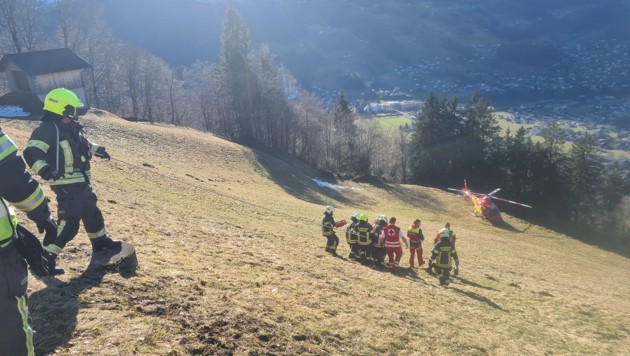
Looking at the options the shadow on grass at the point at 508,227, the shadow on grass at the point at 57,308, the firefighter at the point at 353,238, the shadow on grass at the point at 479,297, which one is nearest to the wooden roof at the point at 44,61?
the firefighter at the point at 353,238

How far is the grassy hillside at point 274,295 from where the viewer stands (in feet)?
22.2

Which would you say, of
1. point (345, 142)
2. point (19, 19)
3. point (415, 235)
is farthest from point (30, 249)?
point (19, 19)

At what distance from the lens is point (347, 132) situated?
66.8m

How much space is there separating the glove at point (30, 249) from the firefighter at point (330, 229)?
11451mm

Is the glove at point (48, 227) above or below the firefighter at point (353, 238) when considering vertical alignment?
above

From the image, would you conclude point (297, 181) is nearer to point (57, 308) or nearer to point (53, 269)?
point (53, 269)

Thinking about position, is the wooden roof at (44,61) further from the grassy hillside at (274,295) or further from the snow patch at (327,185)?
the snow patch at (327,185)

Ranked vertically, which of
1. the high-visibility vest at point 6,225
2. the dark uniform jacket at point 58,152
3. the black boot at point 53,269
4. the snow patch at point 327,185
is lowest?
the black boot at point 53,269

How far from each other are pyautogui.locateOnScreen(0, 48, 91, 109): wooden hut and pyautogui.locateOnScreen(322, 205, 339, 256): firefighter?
118 feet

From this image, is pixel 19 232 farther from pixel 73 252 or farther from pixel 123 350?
pixel 73 252

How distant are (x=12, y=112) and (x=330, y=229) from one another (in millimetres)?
32224

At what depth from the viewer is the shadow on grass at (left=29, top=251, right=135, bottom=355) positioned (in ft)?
19.5

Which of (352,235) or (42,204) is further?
(352,235)

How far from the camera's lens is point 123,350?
19.6 feet
